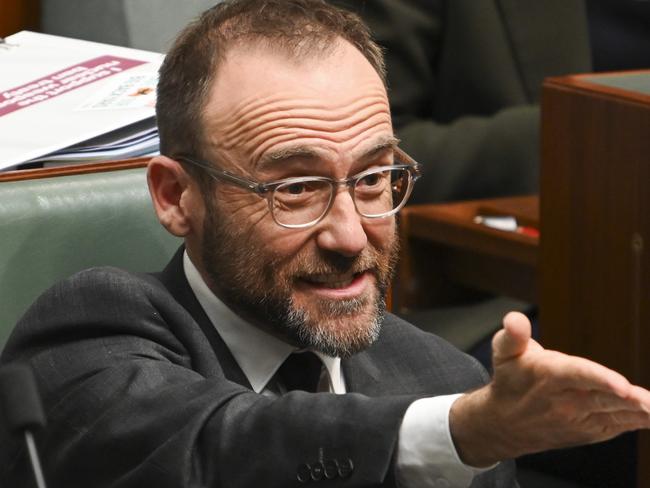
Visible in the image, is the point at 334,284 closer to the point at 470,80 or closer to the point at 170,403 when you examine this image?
the point at 170,403

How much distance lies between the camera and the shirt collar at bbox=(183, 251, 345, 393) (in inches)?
61.0

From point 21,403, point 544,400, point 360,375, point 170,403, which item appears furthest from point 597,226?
point 21,403

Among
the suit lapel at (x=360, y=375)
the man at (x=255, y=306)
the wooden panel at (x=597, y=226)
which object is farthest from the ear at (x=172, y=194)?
the wooden panel at (x=597, y=226)

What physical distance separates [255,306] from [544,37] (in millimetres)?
1447

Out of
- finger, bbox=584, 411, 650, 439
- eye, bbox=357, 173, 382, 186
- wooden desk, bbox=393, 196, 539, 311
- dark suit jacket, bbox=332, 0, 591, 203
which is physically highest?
eye, bbox=357, 173, 382, 186

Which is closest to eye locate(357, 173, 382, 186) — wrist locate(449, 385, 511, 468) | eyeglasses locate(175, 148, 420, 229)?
eyeglasses locate(175, 148, 420, 229)

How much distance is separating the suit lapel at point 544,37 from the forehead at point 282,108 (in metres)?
1.29

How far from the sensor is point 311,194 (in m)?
1.51

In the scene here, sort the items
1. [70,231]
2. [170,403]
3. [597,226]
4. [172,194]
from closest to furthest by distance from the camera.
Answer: [170,403] < [172,194] < [70,231] < [597,226]

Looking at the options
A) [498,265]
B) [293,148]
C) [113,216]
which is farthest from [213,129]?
[498,265]

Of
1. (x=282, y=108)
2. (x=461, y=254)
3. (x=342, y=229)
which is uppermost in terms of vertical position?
(x=282, y=108)

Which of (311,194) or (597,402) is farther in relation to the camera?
(311,194)

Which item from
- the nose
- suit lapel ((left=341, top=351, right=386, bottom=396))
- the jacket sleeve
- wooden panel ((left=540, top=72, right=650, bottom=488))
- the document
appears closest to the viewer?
the jacket sleeve

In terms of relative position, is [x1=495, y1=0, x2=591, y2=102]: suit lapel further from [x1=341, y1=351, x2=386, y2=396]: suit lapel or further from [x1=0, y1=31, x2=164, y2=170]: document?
[x1=341, y1=351, x2=386, y2=396]: suit lapel
